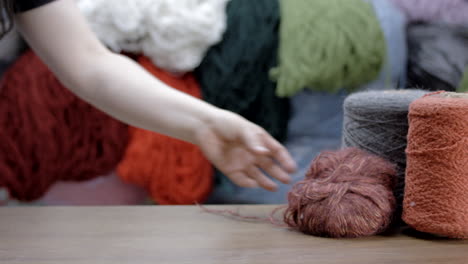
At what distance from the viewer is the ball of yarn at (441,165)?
0.60m

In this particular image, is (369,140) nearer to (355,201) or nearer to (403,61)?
(355,201)

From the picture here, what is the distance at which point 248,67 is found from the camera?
3.39ft

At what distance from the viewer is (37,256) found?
53cm

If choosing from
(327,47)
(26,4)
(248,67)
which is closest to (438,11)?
(327,47)

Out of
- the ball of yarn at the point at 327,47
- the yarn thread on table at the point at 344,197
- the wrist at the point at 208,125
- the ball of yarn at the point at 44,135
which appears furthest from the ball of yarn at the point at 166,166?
the wrist at the point at 208,125

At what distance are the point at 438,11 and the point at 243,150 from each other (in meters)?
0.73

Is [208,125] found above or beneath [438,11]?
beneath

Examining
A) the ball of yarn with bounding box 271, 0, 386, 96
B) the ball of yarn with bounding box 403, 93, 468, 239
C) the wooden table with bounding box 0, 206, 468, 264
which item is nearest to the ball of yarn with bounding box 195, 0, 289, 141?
the ball of yarn with bounding box 271, 0, 386, 96

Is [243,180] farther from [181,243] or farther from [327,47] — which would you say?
[327,47]

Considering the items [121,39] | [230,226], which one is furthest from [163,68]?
[230,226]

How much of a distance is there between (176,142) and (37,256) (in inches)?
20.5

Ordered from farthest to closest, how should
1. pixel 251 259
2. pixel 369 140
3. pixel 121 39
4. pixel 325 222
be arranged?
pixel 121 39 → pixel 369 140 → pixel 325 222 → pixel 251 259

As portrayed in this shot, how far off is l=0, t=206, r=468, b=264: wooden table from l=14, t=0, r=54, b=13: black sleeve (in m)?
0.27

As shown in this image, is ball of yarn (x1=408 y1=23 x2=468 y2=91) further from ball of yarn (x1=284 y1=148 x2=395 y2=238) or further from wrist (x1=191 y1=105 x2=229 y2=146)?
wrist (x1=191 y1=105 x2=229 y2=146)
